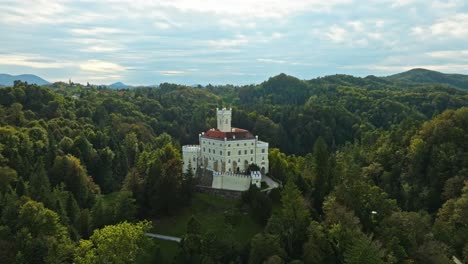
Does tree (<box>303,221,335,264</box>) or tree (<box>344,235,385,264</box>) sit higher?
tree (<box>344,235,385,264</box>)

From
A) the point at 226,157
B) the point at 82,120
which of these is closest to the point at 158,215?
the point at 226,157

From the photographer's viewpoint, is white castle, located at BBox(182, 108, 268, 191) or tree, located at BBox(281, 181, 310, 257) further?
white castle, located at BBox(182, 108, 268, 191)

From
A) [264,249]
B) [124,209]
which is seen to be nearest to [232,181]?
[124,209]

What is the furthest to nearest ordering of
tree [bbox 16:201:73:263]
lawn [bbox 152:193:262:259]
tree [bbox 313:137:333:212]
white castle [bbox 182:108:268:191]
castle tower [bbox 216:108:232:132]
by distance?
castle tower [bbox 216:108:232:132] → white castle [bbox 182:108:268:191] → tree [bbox 313:137:333:212] → lawn [bbox 152:193:262:259] → tree [bbox 16:201:73:263]

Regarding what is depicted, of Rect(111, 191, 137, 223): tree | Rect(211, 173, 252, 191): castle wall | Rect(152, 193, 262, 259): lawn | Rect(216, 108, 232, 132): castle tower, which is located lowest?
Rect(152, 193, 262, 259): lawn

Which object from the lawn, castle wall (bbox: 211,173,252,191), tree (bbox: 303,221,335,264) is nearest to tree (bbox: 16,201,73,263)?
→ the lawn

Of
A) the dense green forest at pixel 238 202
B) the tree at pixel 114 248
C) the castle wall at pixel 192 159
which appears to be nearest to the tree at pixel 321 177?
the dense green forest at pixel 238 202

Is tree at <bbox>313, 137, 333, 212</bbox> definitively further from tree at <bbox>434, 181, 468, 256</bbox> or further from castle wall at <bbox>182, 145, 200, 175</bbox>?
castle wall at <bbox>182, 145, 200, 175</bbox>
